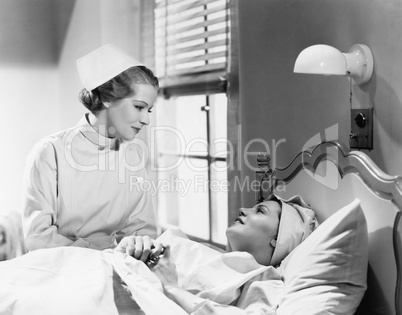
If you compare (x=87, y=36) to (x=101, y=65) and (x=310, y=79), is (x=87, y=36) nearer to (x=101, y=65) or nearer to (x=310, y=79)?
(x=101, y=65)

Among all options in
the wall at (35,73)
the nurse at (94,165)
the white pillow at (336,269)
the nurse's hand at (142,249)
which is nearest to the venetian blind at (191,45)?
the nurse at (94,165)

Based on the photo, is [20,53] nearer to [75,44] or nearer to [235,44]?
[75,44]

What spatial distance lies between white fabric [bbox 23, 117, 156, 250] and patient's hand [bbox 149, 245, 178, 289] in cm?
31

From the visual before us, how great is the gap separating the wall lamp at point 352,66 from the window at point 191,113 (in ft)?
2.31

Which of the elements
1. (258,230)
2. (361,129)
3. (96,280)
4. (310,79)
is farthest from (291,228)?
(96,280)

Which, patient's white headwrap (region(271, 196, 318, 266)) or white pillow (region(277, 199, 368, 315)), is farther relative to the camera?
patient's white headwrap (region(271, 196, 318, 266))

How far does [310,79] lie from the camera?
1.94 metres

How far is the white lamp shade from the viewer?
1561 millimetres

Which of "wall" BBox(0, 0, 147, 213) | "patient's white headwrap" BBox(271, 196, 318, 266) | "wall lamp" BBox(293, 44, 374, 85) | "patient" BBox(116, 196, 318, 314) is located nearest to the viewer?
"wall lamp" BBox(293, 44, 374, 85)

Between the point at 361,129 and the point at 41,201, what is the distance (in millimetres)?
1147

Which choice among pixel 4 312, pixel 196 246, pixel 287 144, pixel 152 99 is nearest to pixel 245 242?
pixel 196 246

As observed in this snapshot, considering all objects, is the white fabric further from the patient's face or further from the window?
the patient's face

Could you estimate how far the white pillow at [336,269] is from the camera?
1.46m

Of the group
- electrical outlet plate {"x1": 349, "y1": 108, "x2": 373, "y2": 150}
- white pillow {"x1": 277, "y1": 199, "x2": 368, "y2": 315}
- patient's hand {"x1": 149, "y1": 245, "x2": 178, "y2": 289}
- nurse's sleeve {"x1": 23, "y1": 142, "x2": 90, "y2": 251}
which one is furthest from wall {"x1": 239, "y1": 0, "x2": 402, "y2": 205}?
nurse's sleeve {"x1": 23, "y1": 142, "x2": 90, "y2": 251}
